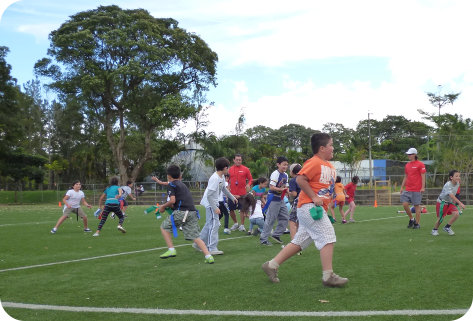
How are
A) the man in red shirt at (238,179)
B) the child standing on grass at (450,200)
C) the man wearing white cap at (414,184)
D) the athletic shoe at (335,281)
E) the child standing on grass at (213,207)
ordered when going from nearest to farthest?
1. the athletic shoe at (335,281)
2. the child standing on grass at (213,207)
3. the child standing on grass at (450,200)
4. the man wearing white cap at (414,184)
5. the man in red shirt at (238,179)

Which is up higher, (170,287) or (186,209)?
(186,209)

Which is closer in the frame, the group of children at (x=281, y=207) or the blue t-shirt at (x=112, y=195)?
the group of children at (x=281, y=207)

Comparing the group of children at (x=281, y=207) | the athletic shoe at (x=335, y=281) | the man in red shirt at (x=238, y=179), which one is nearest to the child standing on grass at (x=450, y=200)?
the group of children at (x=281, y=207)

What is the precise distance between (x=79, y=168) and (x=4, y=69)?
19.7 meters

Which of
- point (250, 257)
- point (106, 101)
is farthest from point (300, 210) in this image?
point (106, 101)

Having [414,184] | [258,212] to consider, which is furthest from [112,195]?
[414,184]

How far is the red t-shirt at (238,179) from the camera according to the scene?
44.4 feet

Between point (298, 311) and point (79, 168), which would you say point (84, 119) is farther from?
point (298, 311)

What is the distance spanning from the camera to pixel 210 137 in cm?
4684

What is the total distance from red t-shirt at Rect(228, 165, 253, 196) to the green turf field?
3306 mm

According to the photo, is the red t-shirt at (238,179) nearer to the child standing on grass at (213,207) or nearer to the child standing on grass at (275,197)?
the child standing on grass at (275,197)

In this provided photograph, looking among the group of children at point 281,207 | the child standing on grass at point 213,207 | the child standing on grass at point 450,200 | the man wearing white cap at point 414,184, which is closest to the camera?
the group of children at point 281,207

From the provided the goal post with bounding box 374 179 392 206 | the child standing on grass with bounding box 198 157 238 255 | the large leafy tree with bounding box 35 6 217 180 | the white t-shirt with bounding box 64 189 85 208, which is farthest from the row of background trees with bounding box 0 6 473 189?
the child standing on grass with bounding box 198 157 238 255

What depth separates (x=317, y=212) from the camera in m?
5.67
